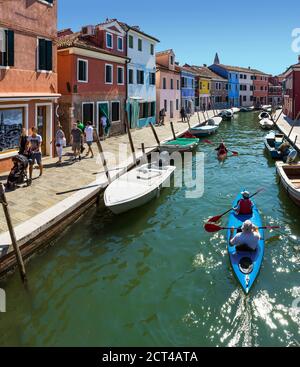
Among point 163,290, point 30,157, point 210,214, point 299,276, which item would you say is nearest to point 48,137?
point 30,157

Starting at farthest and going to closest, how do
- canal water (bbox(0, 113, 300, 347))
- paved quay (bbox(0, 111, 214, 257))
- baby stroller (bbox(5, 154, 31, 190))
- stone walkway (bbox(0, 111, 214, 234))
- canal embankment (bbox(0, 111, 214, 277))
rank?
baby stroller (bbox(5, 154, 31, 190))
stone walkway (bbox(0, 111, 214, 234))
paved quay (bbox(0, 111, 214, 257))
canal embankment (bbox(0, 111, 214, 277))
canal water (bbox(0, 113, 300, 347))

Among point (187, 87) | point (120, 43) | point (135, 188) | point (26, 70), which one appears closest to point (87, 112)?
point (120, 43)

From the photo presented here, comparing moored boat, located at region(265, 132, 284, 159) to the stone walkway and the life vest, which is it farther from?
the life vest

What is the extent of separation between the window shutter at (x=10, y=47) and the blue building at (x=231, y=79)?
232ft

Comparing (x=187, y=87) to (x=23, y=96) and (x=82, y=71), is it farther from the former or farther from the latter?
(x=23, y=96)

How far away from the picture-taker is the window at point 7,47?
1379 cm

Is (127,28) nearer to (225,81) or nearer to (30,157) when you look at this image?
(30,157)

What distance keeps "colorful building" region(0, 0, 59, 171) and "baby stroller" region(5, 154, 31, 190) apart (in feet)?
6.34

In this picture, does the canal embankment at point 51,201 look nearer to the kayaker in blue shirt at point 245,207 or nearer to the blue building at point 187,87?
the kayaker in blue shirt at point 245,207

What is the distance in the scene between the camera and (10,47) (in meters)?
14.1

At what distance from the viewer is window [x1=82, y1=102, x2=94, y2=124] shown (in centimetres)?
2348

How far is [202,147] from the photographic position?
2927 cm

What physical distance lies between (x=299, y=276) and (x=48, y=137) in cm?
1305

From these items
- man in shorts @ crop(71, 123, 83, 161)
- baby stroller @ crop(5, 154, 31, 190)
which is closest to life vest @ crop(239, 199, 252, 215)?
baby stroller @ crop(5, 154, 31, 190)
